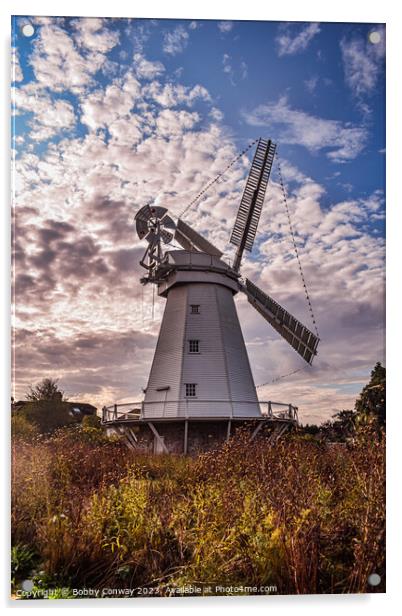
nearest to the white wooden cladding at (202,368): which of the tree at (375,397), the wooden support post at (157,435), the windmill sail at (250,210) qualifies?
the wooden support post at (157,435)

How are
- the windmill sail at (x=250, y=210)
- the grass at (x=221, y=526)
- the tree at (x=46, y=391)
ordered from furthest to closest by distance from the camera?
1. the windmill sail at (x=250, y=210)
2. the tree at (x=46, y=391)
3. the grass at (x=221, y=526)

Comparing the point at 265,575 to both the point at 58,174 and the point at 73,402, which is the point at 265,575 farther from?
the point at 58,174

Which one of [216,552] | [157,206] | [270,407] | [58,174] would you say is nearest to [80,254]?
[58,174]

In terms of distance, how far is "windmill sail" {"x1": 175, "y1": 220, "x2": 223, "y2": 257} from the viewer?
14.0 m

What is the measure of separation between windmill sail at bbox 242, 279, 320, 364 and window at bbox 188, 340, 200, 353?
5.80 feet

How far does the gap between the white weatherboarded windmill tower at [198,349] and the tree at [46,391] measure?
152 inches

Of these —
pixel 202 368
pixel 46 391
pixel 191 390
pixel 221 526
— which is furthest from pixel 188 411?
pixel 221 526

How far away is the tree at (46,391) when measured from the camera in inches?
313

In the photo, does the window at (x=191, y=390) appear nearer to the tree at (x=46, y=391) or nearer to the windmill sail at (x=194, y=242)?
the windmill sail at (x=194, y=242)

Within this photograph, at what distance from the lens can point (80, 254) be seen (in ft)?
29.2

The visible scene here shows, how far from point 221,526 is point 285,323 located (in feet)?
22.0

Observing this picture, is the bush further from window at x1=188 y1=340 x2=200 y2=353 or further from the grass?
window at x1=188 y1=340 x2=200 y2=353

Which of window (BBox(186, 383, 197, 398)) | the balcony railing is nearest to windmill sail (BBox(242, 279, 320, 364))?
the balcony railing

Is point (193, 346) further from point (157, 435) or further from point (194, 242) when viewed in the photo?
point (194, 242)
